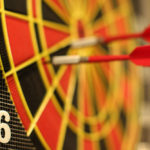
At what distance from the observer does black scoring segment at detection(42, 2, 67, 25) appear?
396 mm

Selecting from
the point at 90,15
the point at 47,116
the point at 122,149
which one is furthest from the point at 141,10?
the point at 47,116

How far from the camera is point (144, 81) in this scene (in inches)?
31.4

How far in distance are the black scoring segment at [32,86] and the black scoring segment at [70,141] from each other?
0.09 metres

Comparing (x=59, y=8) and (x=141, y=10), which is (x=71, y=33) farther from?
(x=141, y=10)

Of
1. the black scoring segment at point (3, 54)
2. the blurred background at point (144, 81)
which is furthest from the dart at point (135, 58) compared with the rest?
the blurred background at point (144, 81)

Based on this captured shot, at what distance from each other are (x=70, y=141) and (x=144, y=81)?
0.44 metres

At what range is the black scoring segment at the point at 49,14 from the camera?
40cm

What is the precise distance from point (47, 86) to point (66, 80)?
6 cm

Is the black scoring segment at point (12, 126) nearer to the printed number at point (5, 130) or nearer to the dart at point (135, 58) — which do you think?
the printed number at point (5, 130)

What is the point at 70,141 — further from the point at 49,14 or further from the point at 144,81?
the point at 144,81

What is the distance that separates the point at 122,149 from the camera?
0.58 meters

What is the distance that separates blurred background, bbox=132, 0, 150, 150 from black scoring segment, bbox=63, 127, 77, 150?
0.32 m

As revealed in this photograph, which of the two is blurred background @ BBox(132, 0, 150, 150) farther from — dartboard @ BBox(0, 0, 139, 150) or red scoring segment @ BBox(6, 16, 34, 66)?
red scoring segment @ BBox(6, 16, 34, 66)

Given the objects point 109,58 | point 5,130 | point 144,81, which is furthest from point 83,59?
point 144,81
